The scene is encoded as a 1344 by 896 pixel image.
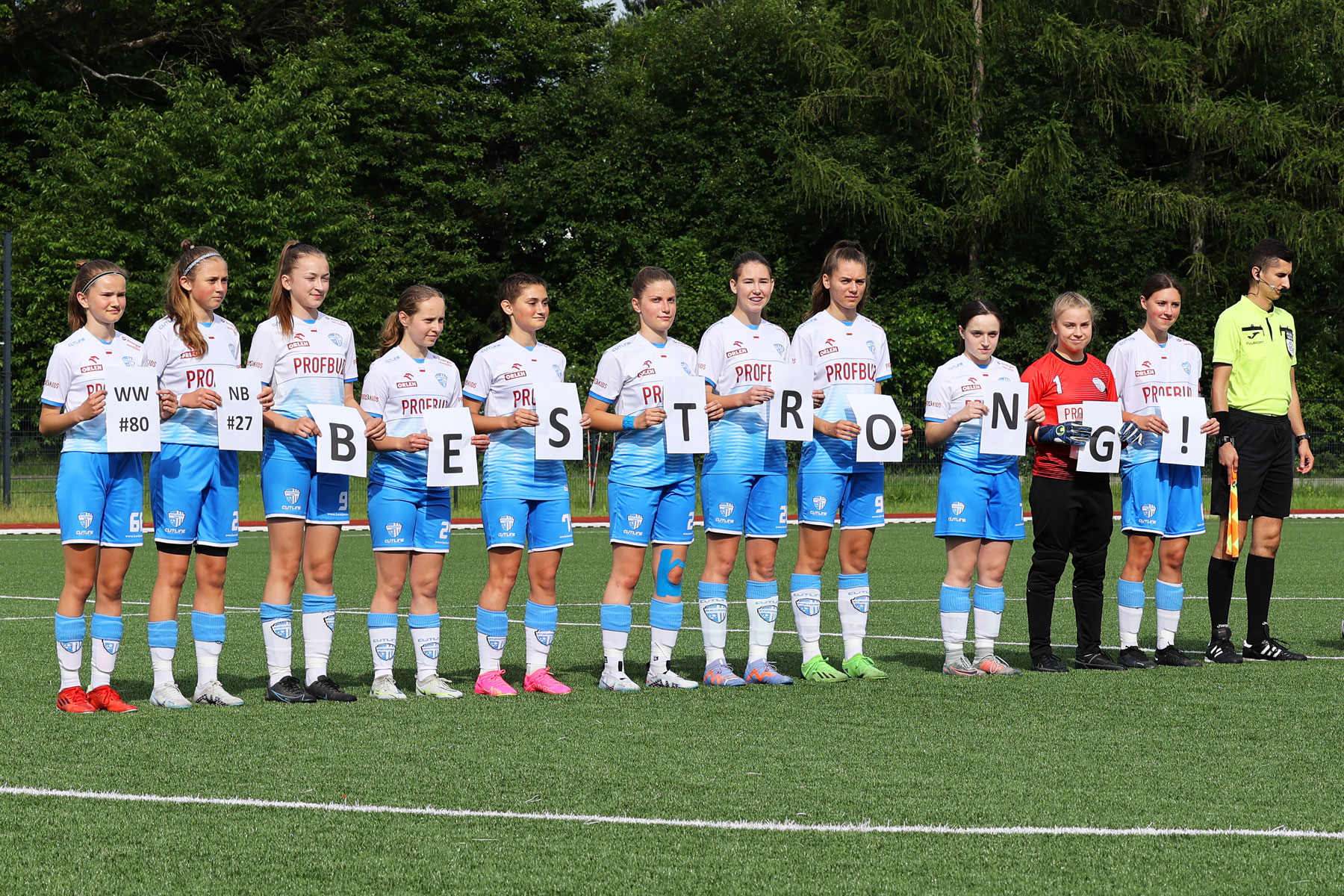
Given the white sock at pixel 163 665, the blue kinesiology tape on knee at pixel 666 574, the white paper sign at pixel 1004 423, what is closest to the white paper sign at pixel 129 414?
the white sock at pixel 163 665

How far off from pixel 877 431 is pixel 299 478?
2864mm

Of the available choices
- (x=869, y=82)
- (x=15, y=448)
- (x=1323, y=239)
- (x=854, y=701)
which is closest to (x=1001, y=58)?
(x=869, y=82)

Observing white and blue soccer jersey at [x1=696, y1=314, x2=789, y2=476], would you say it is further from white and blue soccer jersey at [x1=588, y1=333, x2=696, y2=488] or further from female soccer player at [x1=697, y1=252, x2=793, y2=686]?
white and blue soccer jersey at [x1=588, y1=333, x2=696, y2=488]

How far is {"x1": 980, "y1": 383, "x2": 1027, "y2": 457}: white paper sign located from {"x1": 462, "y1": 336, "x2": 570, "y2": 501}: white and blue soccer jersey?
2.21 metres

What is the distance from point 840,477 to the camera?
8047 mm

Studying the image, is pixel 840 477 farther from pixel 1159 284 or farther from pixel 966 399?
pixel 1159 284


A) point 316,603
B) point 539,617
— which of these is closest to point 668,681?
point 539,617

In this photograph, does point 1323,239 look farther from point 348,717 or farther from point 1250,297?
point 348,717

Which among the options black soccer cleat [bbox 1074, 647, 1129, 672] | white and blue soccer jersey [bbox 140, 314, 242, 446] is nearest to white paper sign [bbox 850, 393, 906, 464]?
black soccer cleat [bbox 1074, 647, 1129, 672]

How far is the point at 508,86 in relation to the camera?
1714 inches

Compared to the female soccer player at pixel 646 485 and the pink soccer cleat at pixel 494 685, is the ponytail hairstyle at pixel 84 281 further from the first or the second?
the pink soccer cleat at pixel 494 685

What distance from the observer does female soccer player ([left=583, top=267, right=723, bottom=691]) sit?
774cm

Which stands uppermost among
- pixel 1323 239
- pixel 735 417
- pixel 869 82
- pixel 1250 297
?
pixel 869 82

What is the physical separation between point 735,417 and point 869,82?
104ft
